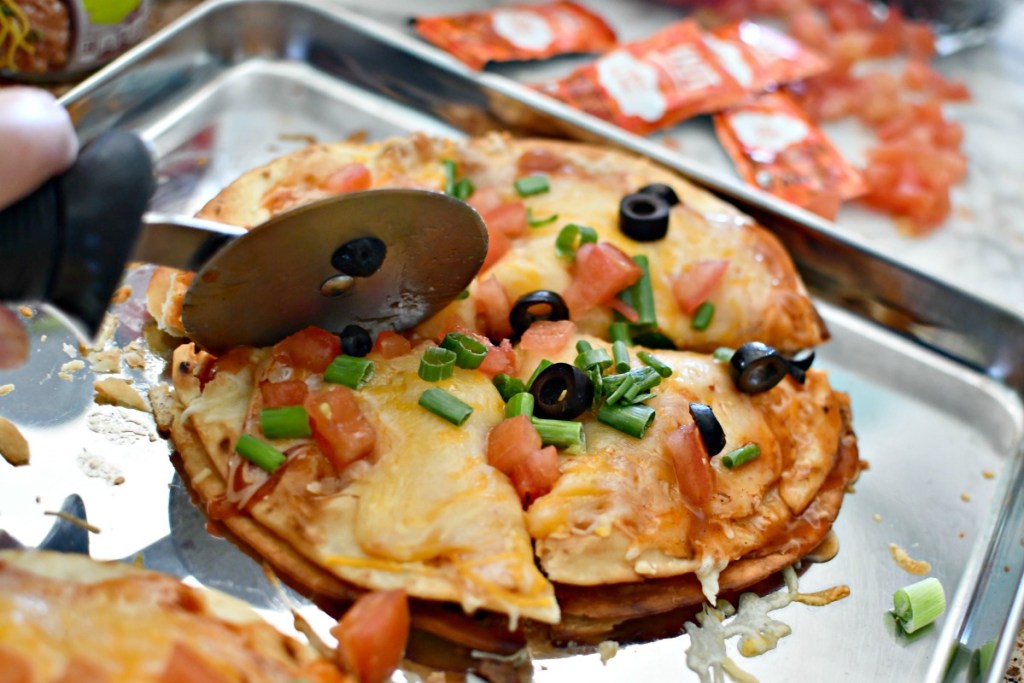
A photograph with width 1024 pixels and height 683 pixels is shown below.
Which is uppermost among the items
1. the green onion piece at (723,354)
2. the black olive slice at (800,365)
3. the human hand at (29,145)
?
the human hand at (29,145)

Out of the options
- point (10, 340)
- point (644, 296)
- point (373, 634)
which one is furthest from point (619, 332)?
point (10, 340)

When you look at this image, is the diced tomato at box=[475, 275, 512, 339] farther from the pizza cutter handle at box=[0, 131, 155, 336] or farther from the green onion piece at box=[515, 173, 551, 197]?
the pizza cutter handle at box=[0, 131, 155, 336]

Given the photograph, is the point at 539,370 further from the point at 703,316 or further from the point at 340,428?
the point at 703,316

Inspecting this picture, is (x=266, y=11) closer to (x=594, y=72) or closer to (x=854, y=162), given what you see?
(x=594, y=72)

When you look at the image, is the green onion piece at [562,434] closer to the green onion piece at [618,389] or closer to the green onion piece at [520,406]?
the green onion piece at [520,406]

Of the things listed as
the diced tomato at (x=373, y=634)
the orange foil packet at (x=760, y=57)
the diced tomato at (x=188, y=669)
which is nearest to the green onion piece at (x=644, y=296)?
the diced tomato at (x=373, y=634)

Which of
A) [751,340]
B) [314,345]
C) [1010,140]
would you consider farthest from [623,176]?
[1010,140]
